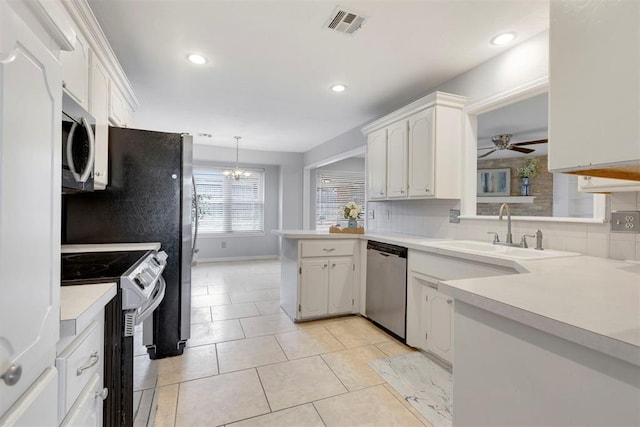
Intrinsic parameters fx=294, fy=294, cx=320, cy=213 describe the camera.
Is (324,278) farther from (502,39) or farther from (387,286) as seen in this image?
(502,39)

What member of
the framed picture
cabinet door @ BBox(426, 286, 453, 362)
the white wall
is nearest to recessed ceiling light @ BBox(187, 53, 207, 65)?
cabinet door @ BBox(426, 286, 453, 362)

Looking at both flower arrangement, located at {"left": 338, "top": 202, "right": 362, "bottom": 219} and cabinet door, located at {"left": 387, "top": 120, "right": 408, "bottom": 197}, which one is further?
flower arrangement, located at {"left": 338, "top": 202, "right": 362, "bottom": 219}

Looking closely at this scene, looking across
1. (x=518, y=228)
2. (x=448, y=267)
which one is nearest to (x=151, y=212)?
(x=448, y=267)

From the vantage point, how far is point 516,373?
0.85 meters

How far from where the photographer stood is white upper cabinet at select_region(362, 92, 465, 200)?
264 centimetres

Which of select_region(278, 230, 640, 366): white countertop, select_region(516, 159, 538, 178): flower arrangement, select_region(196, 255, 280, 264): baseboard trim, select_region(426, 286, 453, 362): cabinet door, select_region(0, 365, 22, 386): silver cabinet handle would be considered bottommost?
select_region(196, 255, 280, 264): baseboard trim

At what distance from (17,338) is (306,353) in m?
2.15

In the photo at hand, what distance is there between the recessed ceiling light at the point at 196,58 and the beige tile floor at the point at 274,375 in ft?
7.38

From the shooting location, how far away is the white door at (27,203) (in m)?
0.55

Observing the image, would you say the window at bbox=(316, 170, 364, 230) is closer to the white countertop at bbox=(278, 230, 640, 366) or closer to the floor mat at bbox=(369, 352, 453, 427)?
the floor mat at bbox=(369, 352, 453, 427)

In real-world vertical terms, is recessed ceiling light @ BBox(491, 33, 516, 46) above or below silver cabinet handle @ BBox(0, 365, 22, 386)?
above

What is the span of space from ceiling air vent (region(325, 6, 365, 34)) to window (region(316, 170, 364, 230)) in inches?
189

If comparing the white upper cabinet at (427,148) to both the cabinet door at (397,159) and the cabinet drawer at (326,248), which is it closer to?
the cabinet door at (397,159)

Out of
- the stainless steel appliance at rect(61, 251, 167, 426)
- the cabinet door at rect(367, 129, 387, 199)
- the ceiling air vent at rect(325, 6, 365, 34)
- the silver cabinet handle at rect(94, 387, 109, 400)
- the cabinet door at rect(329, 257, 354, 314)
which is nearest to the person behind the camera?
the silver cabinet handle at rect(94, 387, 109, 400)
